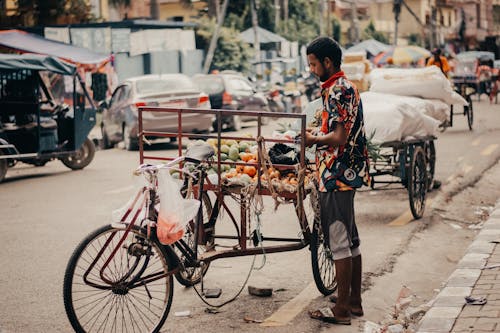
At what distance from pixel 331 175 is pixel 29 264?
3.41 m

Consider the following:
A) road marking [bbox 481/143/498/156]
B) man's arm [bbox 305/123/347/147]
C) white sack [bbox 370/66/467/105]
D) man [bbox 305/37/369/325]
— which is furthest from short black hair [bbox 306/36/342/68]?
road marking [bbox 481/143/498/156]

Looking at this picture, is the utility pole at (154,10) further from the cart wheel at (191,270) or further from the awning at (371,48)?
the cart wheel at (191,270)

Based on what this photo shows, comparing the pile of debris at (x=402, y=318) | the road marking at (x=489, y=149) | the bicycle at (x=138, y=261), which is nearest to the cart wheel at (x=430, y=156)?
the pile of debris at (x=402, y=318)

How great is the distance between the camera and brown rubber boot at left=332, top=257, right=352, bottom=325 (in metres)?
5.93

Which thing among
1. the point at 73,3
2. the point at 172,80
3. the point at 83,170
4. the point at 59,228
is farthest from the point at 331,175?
the point at 73,3

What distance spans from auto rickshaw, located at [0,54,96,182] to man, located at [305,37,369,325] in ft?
31.4

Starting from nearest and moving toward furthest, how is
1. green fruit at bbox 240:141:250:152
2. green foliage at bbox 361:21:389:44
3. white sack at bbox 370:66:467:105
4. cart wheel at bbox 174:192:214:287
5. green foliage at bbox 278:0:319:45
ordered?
cart wheel at bbox 174:192:214:287 < green fruit at bbox 240:141:250:152 < white sack at bbox 370:66:467:105 < green foliage at bbox 278:0:319:45 < green foliage at bbox 361:21:389:44

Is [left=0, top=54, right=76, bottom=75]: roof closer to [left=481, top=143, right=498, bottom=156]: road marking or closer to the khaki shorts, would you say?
[left=481, top=143, right=498, bottom=156]: road marking

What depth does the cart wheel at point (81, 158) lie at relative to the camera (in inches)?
637

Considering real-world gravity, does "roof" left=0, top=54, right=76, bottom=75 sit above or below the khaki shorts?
above

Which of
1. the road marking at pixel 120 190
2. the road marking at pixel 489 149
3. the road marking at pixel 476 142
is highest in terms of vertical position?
the road marking at pixel 120 190

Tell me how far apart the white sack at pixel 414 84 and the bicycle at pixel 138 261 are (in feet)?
19.9

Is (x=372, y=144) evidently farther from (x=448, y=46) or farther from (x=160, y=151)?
(x=448, y=46)

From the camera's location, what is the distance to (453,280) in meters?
6.78
